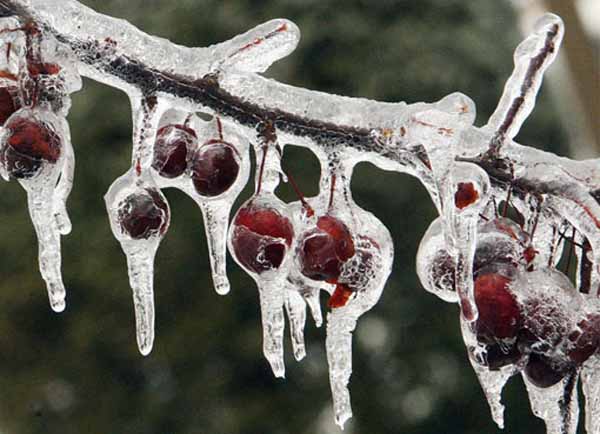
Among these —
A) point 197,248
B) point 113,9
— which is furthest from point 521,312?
point 113,9

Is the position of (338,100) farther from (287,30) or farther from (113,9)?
(113,9)

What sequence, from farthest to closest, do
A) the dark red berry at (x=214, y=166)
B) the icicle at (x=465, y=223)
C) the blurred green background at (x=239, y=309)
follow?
the blurred green background at (x=239, y=309)
the dark red berry at (x=214, y=166)
the icicle at (x=465, y=223)

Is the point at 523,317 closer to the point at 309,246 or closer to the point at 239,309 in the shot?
the point at 309,246

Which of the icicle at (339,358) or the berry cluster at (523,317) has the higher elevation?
the berry cluster at (523,317)

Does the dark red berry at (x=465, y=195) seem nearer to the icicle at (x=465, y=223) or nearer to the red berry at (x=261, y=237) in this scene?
the icicle at (x=465, y=223)

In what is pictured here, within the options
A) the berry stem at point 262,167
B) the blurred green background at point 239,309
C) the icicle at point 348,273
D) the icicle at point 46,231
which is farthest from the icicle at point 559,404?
the blurred green background at point 239,309

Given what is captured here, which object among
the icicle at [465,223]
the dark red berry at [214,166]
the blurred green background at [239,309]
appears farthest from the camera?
the blurred green background at [239,309]

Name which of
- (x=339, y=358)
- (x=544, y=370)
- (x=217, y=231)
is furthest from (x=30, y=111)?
(x=544, y=370)
